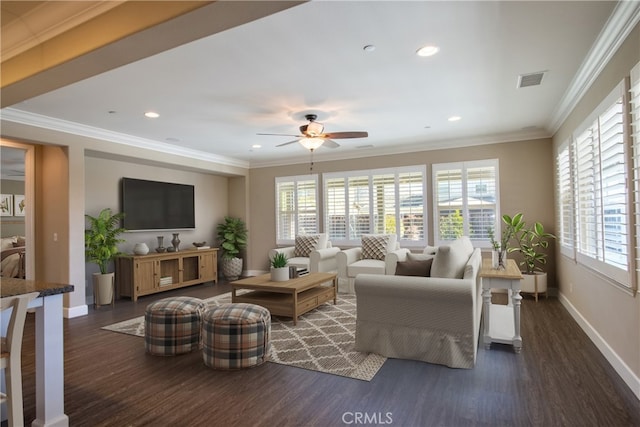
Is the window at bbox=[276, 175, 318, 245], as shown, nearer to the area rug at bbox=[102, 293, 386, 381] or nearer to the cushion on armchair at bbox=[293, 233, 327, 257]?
the cushion on armchair at bbox=[293, 233, 327, 257]

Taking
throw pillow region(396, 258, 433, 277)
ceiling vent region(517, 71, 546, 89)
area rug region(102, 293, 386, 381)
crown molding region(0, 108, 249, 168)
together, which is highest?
ceiling vent region(517, 71, 546, 89)

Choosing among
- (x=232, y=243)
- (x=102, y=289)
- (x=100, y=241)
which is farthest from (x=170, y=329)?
(x=232, y=243)

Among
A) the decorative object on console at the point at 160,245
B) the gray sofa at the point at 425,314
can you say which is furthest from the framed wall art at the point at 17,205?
the gray sofa at the point at 425,314

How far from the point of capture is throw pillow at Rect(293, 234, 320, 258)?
22.7ft

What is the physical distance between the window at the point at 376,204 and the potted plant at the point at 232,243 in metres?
2.01

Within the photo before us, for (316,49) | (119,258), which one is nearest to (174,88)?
(316,49)

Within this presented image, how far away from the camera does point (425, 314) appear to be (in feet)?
10.1

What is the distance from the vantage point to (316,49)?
9.65 ft

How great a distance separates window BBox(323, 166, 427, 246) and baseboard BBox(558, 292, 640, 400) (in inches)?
112

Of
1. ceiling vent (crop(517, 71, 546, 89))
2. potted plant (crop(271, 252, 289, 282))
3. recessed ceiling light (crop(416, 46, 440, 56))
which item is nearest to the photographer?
recessed ceiling light (crop(416, 46, 440, 56))

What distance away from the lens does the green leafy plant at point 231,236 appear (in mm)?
7801

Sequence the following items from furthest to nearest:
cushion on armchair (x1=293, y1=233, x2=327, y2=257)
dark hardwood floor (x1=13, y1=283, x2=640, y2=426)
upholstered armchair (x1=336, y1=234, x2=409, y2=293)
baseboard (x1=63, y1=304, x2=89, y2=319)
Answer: cushion on armchair (x1=293, y1=233, x2=327, y2=257)
upholstered armchair (x1=336, y1=234, x2=409, y2=293)
baseboard (x1=63, y1=304, x2=89, y2=319)
dark hardwood floor (x1=13, y1=283, x2=640, y2=426)

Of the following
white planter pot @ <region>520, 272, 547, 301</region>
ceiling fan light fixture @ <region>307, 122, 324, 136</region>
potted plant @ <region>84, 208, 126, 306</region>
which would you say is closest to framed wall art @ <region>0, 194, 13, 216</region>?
potted plant @ <region>84, 208, 126, 306</region>

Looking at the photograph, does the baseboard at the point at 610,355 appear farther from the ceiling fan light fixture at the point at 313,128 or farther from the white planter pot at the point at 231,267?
the white planter pot at the point at 231,267
